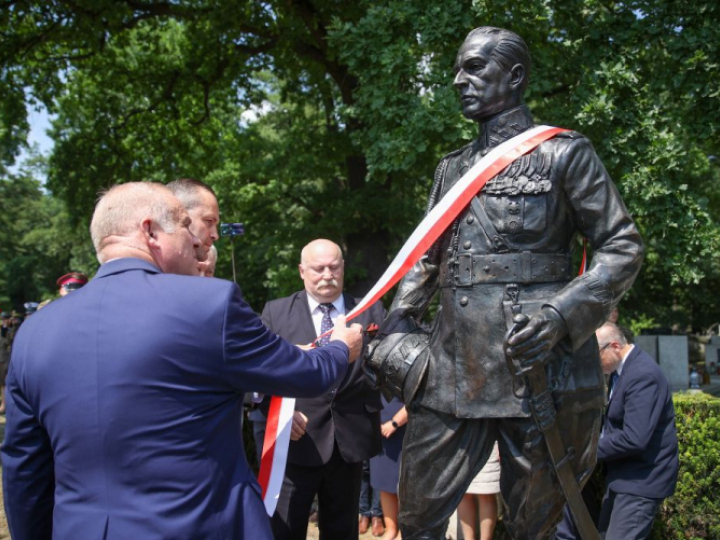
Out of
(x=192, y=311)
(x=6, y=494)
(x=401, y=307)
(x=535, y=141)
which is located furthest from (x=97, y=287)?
(x=535, y=141)

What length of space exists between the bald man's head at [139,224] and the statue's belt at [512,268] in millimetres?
1168

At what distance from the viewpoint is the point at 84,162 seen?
15.4m

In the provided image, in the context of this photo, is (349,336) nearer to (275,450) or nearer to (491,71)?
(275,450)

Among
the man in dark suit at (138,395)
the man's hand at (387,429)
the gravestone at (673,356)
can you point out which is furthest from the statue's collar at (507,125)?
the gravestone at (673,356)

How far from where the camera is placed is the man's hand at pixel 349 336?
308cm

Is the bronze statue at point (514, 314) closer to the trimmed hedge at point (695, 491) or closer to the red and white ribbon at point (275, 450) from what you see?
the red and white ribbon at point (275, 450)

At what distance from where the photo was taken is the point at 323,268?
14.8ft

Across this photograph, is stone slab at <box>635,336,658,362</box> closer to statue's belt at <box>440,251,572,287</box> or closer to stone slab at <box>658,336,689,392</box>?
stone slab at <box>658,336,689,392</box>

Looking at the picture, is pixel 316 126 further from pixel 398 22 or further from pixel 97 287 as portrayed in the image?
pixel 97 287

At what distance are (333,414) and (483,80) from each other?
86.1 inches

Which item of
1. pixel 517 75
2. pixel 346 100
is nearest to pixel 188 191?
pixel 517 75

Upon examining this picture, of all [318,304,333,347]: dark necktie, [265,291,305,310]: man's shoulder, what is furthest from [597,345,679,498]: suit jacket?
[265,291,305,310]: man's shoulder

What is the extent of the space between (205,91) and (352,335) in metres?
12.6

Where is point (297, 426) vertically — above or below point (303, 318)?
below
